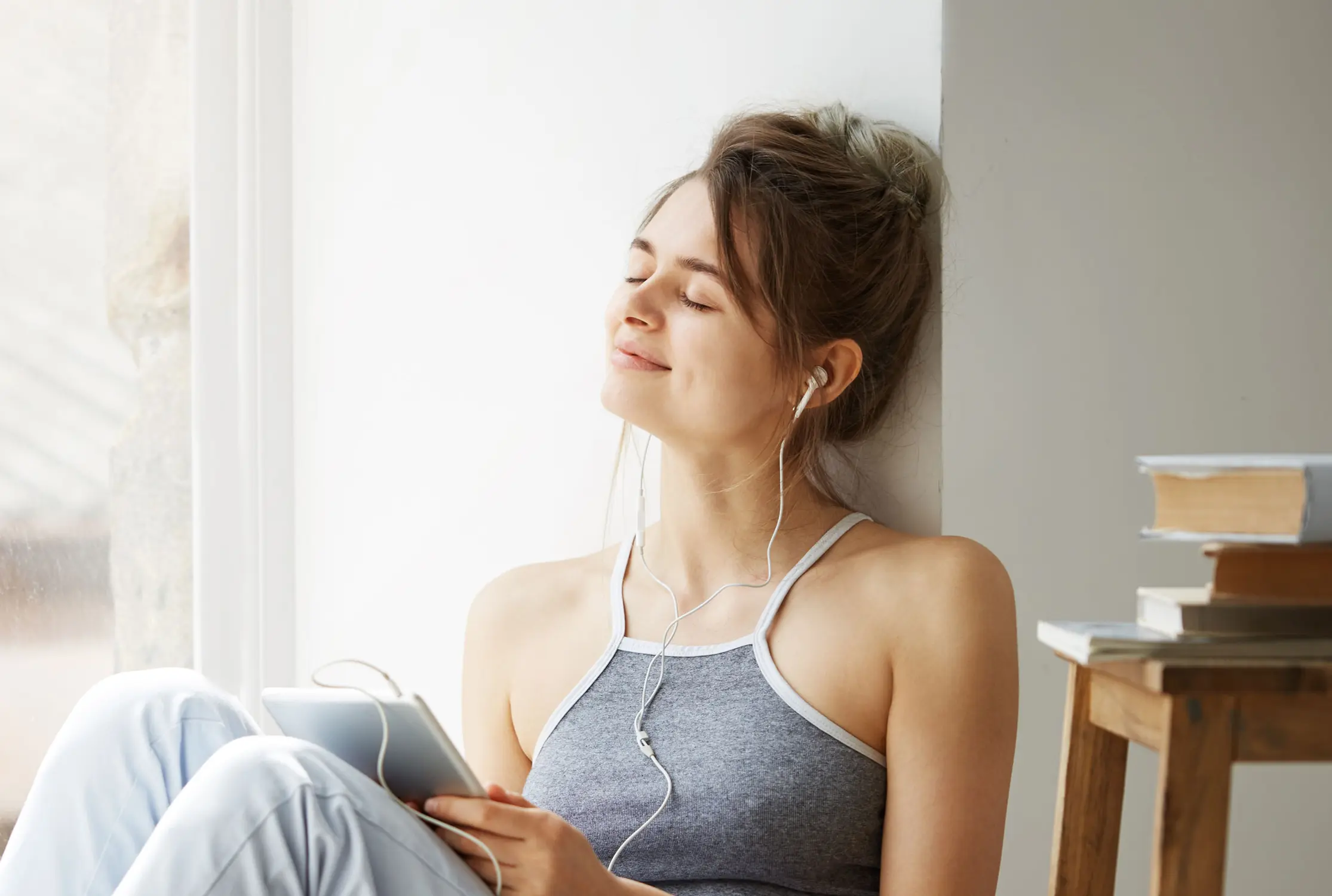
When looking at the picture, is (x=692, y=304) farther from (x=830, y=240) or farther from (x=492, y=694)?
(x=492, y=694)

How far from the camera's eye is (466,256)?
1.79m

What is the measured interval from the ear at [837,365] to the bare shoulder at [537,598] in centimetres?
36

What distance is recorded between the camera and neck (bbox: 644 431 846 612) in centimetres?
142

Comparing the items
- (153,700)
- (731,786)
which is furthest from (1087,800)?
(153,700)

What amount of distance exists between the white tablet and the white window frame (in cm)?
78

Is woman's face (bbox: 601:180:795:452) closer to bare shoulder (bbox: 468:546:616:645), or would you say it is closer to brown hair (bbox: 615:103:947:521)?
brown hair (bbox: 615:103:947:521)

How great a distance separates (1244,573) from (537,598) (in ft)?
2.98

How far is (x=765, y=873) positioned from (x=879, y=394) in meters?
0.57

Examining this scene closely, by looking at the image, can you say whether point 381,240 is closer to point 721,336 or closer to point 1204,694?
point 721,336

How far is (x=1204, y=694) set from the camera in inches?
31.3

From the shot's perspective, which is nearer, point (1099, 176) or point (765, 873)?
point (765, 873)

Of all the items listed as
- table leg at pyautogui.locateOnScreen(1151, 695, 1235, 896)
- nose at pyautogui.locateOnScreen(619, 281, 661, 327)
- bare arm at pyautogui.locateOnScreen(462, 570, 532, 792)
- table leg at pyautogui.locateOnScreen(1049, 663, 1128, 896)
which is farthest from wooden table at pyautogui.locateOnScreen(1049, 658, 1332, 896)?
bare arm at pyautogui.locateOnScreen(462, 570, 532, 792)

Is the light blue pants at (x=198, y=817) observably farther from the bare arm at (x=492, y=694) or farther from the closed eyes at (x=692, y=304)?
the closed eyes at (x=692, y=304)

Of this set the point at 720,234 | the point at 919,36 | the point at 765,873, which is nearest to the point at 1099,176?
the point at 919,36
